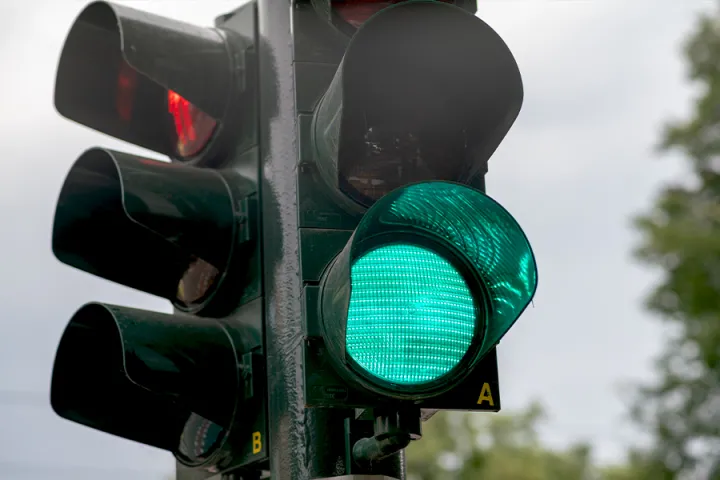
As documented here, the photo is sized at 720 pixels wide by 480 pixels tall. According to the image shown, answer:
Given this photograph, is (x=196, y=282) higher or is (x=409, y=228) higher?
(x=196, y=282)

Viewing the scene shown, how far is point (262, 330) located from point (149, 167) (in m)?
0.52

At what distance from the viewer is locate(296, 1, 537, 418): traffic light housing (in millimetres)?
2617

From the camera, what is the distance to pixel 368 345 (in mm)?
2607

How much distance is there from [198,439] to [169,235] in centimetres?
55

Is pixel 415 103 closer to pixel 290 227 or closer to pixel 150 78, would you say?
pixel 290 227

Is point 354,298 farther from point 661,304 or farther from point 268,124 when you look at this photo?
point 661,304

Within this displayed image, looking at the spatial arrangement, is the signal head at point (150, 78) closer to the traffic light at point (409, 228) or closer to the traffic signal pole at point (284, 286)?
the traffic signal pole at point (284, 286)

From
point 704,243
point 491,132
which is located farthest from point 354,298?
point 704,243

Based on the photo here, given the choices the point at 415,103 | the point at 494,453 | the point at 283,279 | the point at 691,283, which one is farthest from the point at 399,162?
the point at 494,453

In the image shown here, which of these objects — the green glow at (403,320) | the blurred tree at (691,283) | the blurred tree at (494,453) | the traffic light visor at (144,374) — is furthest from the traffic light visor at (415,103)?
the blurred tree at (494,453)

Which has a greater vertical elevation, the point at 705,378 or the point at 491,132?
the point at 705,378

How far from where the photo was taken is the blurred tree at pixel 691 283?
18.2 meters

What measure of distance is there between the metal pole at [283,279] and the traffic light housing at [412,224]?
0.41ft

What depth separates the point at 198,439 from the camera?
327 cm
